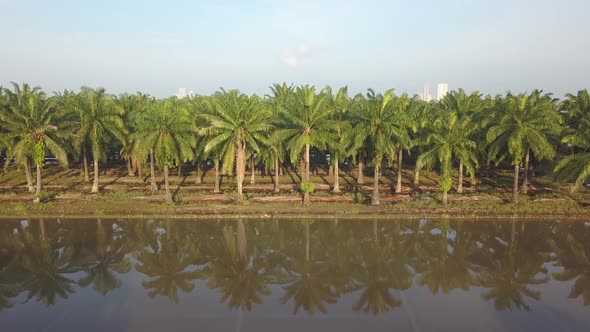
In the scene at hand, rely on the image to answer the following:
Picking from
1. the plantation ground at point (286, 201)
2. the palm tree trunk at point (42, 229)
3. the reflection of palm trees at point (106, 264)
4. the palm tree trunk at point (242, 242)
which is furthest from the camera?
the plantation ground at point (286, 201)

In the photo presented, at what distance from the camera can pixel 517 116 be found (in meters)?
33.1

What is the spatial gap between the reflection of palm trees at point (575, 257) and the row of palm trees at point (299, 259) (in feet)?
0.23

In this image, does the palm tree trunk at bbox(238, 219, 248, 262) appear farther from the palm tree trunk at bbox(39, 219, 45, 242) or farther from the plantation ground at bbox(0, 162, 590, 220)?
the palm tree trunk at bbox(39, 219, 45, 242)

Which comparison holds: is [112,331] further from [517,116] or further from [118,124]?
[517,116]

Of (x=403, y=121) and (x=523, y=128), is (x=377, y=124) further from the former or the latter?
(x=523, y=128)

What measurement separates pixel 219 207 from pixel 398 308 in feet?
63.2

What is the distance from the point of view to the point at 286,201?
3484 cm

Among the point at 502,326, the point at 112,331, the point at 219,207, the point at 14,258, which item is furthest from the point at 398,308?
the point at 14,258

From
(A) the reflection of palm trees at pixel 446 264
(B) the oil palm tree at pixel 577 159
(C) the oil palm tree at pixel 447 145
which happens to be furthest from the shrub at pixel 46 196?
(B) the oil palm tree at pixel 577 159

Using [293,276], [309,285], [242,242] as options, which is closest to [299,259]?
[293,276]

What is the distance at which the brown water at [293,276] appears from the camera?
15977 mm

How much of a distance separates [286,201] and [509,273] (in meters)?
18.8

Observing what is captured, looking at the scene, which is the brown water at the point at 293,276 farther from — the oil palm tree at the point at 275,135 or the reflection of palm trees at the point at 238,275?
the oil palm tree at the point at 275,135

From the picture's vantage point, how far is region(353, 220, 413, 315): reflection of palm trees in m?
17.4
